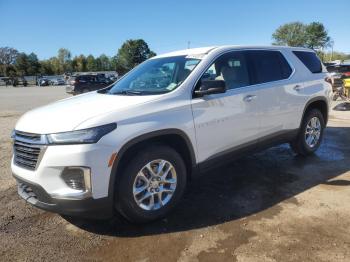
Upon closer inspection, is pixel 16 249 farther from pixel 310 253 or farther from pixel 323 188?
pixel 323 188

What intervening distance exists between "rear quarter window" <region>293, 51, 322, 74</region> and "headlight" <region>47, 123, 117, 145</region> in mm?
3841

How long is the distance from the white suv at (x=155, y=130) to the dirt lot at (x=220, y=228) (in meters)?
0.34

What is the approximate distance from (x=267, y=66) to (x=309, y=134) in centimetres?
168

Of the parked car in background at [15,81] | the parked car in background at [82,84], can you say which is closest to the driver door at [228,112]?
the parked car in background at [82,84]

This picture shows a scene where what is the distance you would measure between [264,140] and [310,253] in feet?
6.72

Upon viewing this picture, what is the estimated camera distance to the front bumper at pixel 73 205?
3.10 metres

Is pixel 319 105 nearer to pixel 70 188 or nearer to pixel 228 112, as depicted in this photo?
pixel 228 112

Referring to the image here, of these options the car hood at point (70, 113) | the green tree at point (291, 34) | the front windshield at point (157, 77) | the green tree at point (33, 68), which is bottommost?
the car hood at point (70, 113)

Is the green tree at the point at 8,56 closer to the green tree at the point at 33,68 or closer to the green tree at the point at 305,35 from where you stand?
the green tree at the point at 33,68

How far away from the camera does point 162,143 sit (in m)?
3.66

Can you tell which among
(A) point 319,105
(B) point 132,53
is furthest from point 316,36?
(A) point 319,105

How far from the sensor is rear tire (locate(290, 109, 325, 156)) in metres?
5.63

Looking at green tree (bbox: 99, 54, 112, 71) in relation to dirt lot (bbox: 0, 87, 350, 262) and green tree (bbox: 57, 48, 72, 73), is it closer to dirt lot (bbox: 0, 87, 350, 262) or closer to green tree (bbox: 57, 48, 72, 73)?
green tree (bbox: 57, 48, 72, 73)

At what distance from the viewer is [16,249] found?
330cm
